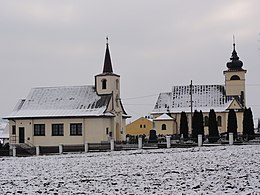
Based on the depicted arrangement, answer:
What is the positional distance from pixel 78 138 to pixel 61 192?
1394 inches

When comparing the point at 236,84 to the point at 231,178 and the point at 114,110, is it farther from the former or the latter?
the point at 231,178

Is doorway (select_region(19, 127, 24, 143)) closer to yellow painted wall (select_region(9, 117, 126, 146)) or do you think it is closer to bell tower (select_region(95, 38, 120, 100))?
yellow painted wall (select_region(9, 117, 126, 146))

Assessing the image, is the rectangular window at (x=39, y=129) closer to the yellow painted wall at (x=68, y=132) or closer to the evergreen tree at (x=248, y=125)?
the yellow painted wall at (x=68, y=132)

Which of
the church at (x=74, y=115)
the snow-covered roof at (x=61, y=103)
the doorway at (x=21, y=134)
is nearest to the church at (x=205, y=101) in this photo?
the church at (x=74, y=115)

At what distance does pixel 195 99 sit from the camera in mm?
63531

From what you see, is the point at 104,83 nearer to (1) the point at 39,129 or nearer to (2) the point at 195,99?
(1) the point at 39,129

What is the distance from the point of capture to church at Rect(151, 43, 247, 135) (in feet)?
204

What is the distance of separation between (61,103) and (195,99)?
18.7m

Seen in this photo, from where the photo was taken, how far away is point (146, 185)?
15398 mm

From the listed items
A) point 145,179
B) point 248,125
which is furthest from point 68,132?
point 145,179

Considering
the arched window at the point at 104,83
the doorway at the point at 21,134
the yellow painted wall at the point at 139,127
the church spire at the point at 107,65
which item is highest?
the church spire at the point at 107,65

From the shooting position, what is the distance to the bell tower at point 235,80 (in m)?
63.2

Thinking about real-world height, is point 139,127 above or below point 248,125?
above

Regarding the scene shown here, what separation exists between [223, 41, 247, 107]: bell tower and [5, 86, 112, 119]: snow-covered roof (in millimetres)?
18763
